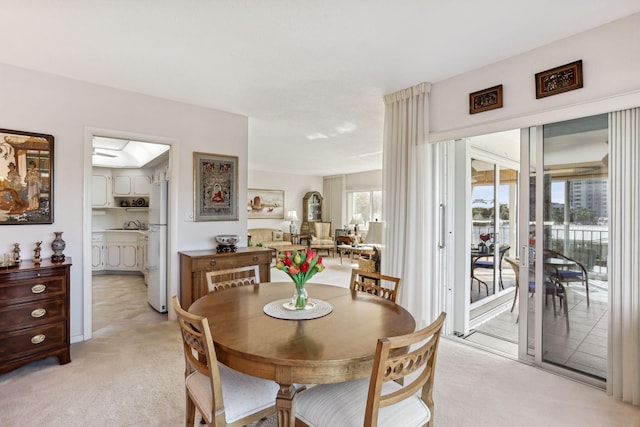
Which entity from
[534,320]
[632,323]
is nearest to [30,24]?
[534,320]

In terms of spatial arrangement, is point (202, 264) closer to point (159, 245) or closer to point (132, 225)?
point (159, 245)

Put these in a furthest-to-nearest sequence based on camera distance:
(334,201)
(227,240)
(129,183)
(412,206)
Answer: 1. (334,201)
2. (129,183)
3. (227,240)
4. (412,206)

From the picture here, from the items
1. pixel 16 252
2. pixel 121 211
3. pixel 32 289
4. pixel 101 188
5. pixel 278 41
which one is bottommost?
pixel 32 289

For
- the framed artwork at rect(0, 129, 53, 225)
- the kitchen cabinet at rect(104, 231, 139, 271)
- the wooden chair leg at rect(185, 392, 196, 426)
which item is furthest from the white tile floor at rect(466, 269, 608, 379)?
the kitchen cabinet at rect(104, 231, 139, 271)

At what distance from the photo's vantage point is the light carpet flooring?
1.93 m

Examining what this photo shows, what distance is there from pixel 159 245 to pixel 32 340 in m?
1.57

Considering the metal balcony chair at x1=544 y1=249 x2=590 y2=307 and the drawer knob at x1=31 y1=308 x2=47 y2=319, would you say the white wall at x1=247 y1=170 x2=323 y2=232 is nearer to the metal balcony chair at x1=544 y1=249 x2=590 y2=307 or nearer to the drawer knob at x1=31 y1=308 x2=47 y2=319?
the drawer knob at x1=31 y1=308 x2=47 y2=319

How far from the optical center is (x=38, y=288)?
2488 mm

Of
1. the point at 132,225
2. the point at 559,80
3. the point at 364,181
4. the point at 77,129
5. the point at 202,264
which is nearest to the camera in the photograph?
the point at 559,80

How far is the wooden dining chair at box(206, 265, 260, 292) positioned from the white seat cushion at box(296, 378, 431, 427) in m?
1.24

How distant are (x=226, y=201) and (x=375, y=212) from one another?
5.81 meters

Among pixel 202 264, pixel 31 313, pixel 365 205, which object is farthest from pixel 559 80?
pixel 365 205

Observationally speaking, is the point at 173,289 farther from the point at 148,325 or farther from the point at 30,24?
the point at 30,24

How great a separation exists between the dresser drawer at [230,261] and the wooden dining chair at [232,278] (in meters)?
0.62
